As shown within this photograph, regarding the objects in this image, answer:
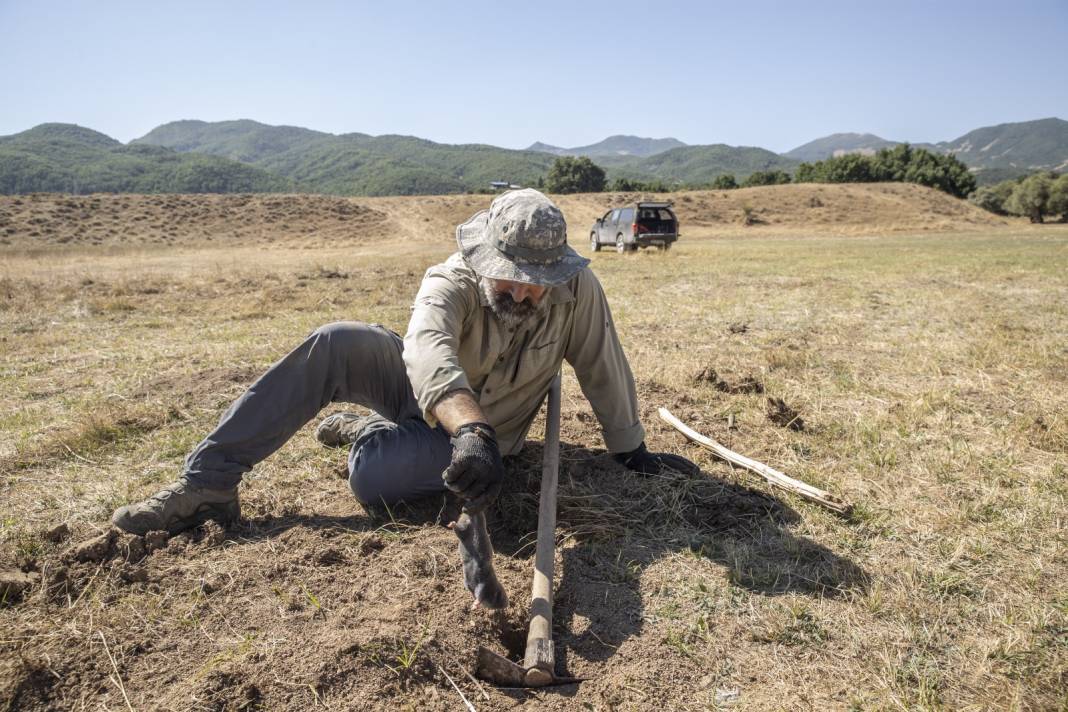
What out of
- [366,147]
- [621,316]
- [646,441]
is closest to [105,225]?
[621,316]

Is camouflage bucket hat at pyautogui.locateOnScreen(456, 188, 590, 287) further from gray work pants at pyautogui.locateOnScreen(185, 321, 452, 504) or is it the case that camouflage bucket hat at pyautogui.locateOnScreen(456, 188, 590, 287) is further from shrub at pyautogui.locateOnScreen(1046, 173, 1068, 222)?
shrub at pyautogui.locateOnScreen(1046, 173, 1068, 222)

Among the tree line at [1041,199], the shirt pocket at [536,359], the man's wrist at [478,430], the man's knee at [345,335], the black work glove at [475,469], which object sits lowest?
the black work glove at [475,469]

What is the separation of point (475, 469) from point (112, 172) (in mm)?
117129

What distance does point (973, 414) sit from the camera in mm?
3697

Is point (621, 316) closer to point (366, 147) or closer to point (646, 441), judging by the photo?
point (646, 441)

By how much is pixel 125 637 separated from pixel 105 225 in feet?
107

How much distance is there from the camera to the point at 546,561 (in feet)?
7.02

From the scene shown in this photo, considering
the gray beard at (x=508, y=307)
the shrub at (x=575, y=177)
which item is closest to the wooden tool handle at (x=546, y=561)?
the gray beard at (x=508, y=307)

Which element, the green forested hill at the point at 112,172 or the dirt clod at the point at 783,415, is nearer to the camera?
the dirt clod at the point at 783,415

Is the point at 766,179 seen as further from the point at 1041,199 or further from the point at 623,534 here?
the point at 623,534

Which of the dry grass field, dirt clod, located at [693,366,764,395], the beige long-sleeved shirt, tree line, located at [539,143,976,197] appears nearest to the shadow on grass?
the dry grass field

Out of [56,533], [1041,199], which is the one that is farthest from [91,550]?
[1041,199]

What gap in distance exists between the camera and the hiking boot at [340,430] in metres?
3.34

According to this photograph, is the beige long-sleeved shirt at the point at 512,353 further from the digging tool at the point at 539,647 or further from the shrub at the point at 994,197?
the shrub at the point at 994,197
